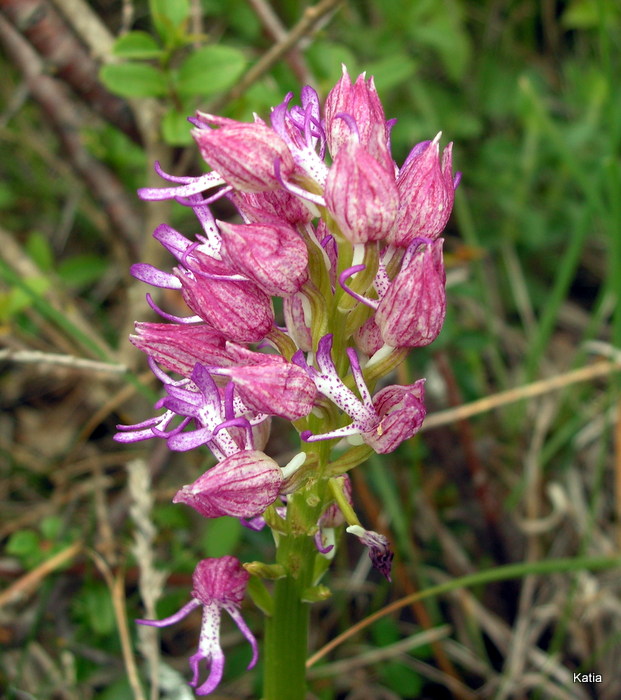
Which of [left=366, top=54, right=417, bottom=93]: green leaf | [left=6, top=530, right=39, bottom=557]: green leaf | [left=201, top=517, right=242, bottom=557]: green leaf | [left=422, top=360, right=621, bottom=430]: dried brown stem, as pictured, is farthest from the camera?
[left=366, top=54, right=417, bottom=93]: green leaf

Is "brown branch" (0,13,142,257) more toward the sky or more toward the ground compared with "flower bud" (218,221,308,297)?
more toward the sky

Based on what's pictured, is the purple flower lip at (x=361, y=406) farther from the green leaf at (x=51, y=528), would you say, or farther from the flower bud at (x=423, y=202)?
the green leaf at (x=51, y=528)

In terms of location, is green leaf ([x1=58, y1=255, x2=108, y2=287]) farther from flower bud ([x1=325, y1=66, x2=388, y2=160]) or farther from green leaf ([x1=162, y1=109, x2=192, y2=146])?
flower bud ([x1=325, y1=66, x2=388, y2=160])

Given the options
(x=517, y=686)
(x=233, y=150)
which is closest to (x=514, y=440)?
(x=517, y=686)

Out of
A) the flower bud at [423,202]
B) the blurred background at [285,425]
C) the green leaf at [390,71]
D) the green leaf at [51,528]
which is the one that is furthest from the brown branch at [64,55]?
the flower bud at [423,202]

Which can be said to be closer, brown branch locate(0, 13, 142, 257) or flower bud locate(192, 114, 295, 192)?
flower bud locate(192, 114, 295, 192)

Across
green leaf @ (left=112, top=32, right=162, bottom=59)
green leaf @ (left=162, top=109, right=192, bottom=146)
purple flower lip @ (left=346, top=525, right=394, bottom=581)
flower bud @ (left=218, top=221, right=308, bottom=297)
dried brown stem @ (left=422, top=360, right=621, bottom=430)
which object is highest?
green leaf @ (left=112, top=32, right=162, bottom=59)

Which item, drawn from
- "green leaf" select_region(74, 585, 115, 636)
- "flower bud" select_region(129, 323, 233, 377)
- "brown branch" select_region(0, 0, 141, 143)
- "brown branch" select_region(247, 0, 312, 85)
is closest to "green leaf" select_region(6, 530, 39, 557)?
"green leaf" select_region(74, 585, 115, 636)

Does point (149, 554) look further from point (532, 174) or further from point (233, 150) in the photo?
point (532, 174)
